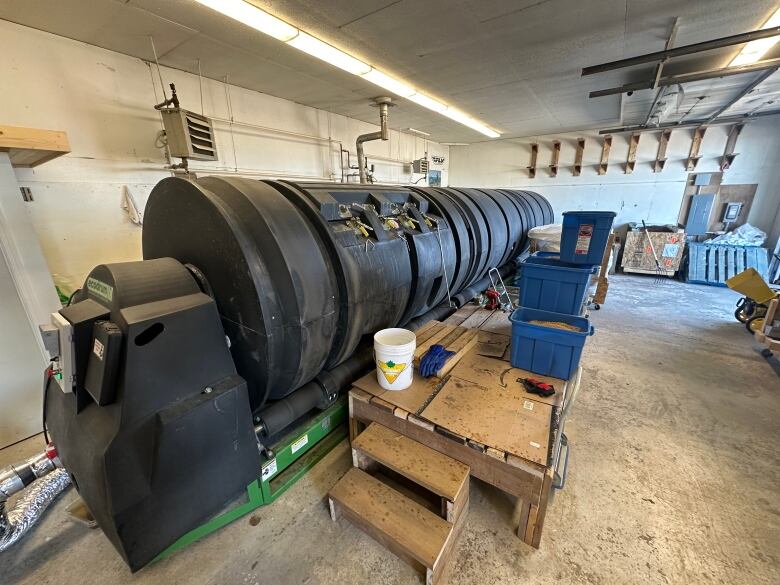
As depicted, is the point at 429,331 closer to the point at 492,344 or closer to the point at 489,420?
the point at 492,344

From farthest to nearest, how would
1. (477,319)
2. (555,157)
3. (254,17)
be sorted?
(555,157) → (477,319) → (254,17)

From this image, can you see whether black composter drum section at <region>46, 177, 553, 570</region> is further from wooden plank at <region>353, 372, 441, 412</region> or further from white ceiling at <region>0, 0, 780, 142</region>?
white ceiling at <region>0, 0, 780, 142</region>

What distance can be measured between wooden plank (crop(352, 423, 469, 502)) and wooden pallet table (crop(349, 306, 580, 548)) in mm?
33

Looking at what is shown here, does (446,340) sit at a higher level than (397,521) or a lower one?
higher

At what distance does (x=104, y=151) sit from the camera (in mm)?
2639

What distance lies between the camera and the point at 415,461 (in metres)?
1.35

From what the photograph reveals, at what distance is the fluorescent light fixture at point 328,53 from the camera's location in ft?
8.23

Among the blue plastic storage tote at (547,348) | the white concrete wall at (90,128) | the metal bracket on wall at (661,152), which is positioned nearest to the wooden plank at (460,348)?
the blue plastic storage tote at (547,348)

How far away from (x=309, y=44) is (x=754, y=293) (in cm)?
490

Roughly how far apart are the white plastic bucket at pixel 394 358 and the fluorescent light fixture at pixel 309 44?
238cm

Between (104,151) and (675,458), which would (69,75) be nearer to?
(104,151)

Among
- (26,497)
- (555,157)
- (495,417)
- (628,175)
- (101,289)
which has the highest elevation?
(555,157)

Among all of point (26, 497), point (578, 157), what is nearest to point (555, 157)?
point (578, 157)

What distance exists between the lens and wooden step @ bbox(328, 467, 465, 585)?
117cm
